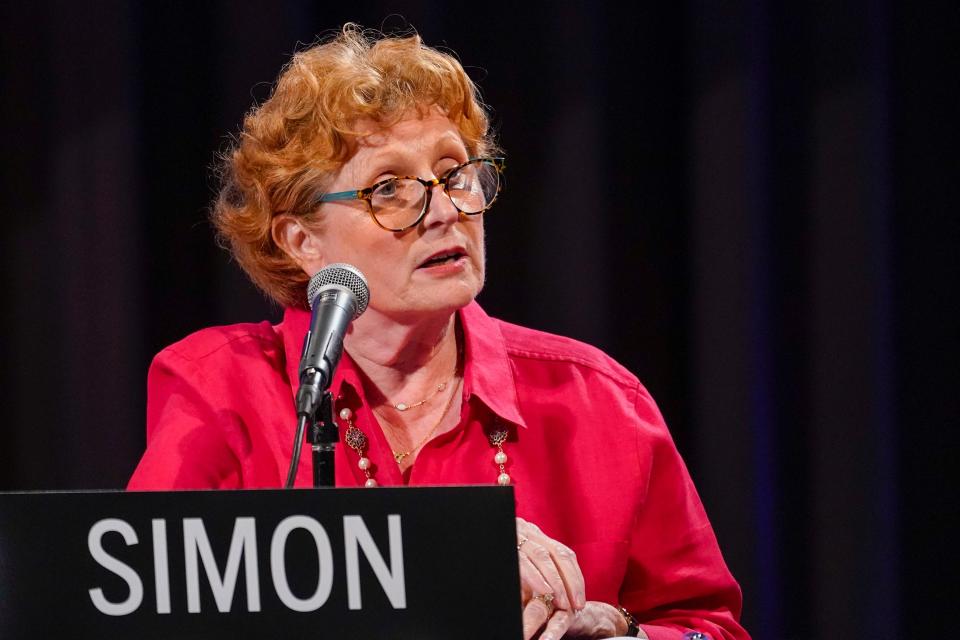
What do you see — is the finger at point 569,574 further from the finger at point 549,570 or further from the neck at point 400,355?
the neck at point 400,355

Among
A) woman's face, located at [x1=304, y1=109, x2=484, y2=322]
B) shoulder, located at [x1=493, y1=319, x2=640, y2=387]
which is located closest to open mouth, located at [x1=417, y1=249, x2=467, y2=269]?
woman's face, located at [x1=304, y1=109, x2=484, y2=322]

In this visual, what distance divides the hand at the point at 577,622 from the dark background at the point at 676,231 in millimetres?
980

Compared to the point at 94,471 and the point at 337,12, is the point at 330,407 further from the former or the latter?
the point at 337,12

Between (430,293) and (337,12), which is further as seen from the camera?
(337,12)

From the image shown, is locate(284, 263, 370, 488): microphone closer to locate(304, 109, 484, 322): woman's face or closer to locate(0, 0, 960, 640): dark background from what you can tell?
locate(304, 109, 484, 322): woman's face

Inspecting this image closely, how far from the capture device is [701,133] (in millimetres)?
2523

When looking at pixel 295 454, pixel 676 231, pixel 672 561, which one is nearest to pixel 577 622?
pixel 672 561

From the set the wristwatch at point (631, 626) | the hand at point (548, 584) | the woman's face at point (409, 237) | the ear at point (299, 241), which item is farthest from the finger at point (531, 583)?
the ear at point (299, 241)

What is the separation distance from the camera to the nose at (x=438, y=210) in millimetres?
1724

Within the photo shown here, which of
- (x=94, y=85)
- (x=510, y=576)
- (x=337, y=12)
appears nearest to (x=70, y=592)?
(x=510, y=576)

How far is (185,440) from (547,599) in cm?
66

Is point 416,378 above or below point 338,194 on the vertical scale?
below

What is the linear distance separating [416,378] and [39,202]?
3.48 ft

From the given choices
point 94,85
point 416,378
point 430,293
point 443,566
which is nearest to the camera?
point 443,566
